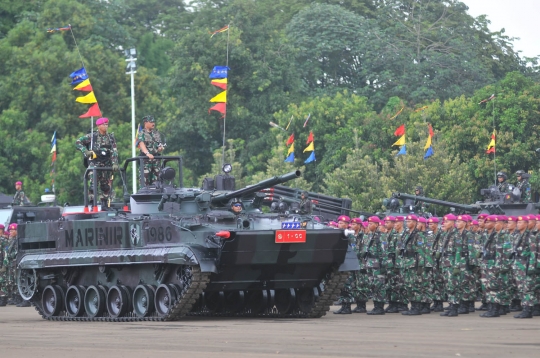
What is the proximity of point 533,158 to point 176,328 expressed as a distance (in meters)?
28.7

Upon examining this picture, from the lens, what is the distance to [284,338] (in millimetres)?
16938

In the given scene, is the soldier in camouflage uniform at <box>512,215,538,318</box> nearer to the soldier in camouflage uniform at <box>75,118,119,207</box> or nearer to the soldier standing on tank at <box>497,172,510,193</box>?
the soldier standing on tank at <box>497,172,510,193</box>

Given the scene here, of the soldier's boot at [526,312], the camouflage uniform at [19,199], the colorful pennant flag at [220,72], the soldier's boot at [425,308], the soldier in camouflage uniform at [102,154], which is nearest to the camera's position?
the soldier's boot at [526,312]

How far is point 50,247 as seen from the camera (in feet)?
77.9

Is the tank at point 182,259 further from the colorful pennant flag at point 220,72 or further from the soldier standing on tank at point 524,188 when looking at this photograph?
the colorful pennant flag at point 220,72

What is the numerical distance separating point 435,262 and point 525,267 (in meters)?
2.08

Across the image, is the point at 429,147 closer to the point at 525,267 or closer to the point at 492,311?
the point at 492,311

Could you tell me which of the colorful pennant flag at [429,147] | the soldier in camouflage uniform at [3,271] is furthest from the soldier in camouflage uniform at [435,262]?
the colorful pennant flag at [429,147]

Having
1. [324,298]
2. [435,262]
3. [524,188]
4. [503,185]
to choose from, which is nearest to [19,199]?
[503,185]

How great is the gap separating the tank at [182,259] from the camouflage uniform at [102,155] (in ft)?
1.71

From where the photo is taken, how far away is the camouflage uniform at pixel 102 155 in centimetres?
2416

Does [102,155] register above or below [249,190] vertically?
above

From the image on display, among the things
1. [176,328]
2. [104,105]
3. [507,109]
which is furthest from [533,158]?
[176,328]

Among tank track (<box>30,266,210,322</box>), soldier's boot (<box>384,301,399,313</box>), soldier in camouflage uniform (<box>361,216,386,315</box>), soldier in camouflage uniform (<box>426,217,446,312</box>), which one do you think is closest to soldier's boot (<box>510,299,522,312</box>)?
soldier in camouflage uniform (<box>426,217,446,312</box>)
